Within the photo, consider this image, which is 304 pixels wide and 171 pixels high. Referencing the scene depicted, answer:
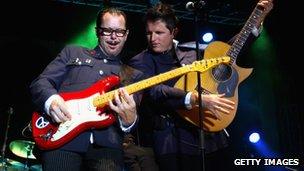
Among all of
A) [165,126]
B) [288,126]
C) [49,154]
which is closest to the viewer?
[49,154]

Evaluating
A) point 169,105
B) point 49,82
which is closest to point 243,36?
point 169,105

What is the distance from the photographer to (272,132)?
448 inches

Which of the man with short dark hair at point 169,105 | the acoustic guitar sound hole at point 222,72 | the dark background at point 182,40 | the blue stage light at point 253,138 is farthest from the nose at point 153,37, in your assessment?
the blue stage light at point 253,138

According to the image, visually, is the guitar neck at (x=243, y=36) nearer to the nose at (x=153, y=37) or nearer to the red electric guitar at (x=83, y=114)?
the red electric guitar at (x=83, y=114)

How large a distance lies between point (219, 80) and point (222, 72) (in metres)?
0.10

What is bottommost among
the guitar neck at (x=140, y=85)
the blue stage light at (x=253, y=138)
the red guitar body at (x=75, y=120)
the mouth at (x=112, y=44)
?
the blue stage light at (x=253, y=138)

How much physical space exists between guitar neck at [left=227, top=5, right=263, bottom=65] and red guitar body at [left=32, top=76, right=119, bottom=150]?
1.15m

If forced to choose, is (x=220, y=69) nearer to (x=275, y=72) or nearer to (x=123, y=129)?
(x=123, y=129)

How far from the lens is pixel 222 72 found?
160 inches

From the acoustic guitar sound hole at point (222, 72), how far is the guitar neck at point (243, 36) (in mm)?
95

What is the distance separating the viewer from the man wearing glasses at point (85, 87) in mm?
3256

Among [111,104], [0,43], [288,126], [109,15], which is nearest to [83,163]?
[111,104]

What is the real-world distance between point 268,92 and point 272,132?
111cm

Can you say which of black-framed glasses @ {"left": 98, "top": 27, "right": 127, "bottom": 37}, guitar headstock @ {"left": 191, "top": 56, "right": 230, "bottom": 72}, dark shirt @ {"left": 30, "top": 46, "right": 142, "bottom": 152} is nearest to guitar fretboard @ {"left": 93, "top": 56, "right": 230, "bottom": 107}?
guitar headstock @ {"left": 191, "top": 56, "right": 230, "bottom": 72}
